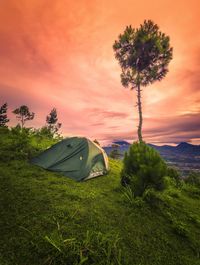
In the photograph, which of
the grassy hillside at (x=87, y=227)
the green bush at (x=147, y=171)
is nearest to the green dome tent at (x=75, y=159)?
the grassy hillside at (x=87, y=227)

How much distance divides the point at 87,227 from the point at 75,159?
4.30m

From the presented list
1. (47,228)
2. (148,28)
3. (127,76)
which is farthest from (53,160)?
(148,28)

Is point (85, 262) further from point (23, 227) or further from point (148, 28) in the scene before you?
point (148, 28)

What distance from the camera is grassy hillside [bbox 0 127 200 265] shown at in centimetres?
287

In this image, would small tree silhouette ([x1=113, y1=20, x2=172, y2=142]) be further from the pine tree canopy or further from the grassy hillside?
the grassy hillside

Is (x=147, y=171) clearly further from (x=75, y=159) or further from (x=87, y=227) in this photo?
(x=75, y=159)

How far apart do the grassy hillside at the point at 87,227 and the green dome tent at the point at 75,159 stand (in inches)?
43.3

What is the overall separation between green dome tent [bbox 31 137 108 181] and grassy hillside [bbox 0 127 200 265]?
43.3 inches

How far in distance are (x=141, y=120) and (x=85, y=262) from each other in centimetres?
1674

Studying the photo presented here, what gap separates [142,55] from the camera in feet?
60.6

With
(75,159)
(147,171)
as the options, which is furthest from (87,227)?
(75,159)

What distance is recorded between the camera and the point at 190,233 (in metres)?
4.32

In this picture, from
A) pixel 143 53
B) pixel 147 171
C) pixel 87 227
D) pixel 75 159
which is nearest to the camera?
pixel 87 227

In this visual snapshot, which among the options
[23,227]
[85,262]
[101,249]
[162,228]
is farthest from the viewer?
[162,228]
